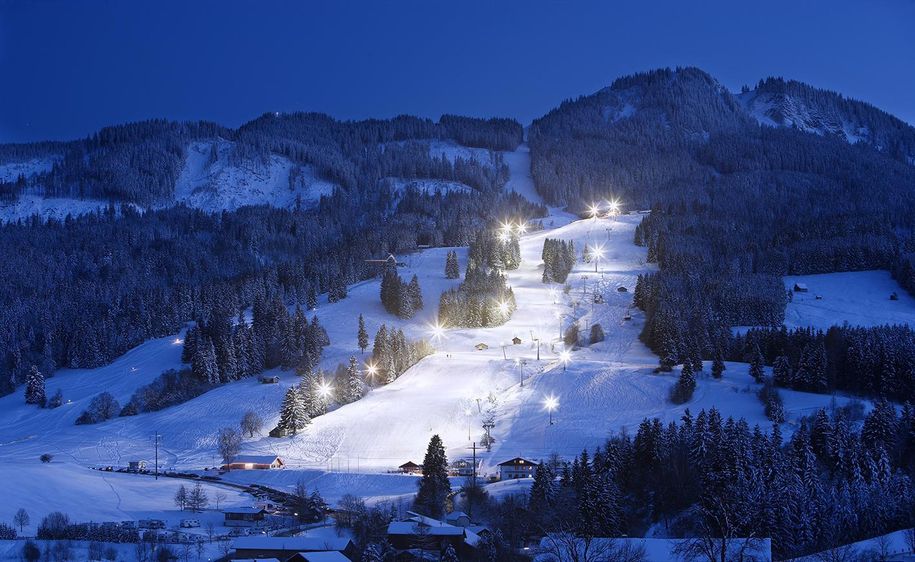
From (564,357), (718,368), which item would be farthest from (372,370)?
(718,368)

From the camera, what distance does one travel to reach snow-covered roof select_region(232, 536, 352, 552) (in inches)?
1654

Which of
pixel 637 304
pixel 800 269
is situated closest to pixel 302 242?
pixel 637 304

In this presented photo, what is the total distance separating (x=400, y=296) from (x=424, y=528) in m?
64.5

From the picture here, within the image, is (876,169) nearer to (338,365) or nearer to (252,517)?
(338,365)

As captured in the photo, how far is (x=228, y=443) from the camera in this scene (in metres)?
67.2

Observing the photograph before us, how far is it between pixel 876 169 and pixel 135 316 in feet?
455

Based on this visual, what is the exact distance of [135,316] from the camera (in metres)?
111

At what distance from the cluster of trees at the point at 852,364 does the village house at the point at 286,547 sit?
3999cm

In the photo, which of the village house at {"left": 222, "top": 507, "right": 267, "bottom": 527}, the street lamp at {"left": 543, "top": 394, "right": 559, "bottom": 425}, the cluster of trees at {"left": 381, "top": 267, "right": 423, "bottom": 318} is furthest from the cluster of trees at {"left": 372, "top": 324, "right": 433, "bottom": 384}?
the village house at {"left": 222, "top": 507, "right": 267, "bottom": 527}

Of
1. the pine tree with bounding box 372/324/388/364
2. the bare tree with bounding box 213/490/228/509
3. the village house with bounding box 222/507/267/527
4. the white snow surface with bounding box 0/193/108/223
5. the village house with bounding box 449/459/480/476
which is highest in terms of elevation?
the white snow surface with bounding box 0/193/108/223

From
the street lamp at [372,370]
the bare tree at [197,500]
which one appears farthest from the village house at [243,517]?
the street lamp at [372,370]

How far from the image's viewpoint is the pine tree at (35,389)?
90.9m

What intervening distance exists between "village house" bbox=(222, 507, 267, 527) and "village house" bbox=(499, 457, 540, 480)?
15519 millimetres

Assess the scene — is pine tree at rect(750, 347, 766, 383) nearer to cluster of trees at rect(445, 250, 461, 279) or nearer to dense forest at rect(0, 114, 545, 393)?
dense forest at rect(0, 114, 545, 393)
